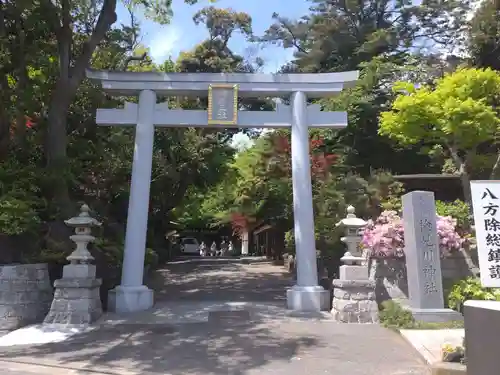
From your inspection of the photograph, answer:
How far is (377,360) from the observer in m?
6.96

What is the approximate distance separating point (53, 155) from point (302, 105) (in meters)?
6.42

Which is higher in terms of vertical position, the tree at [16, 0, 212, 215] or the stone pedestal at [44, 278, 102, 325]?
the tree at [16, 0, 212, 215]

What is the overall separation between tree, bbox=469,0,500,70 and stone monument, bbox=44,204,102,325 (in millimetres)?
16666

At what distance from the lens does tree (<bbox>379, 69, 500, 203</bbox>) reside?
13930mm

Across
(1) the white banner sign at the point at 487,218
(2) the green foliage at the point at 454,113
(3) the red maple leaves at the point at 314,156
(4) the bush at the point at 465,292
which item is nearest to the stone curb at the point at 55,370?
(1) the white banner sign at the point at 487,218

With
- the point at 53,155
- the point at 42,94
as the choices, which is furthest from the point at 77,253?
the point at 42,94

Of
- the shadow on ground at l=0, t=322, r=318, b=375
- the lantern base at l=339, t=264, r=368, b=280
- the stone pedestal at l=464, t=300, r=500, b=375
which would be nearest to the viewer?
the stone pedestal at l=464, t=300, r=500, b=375

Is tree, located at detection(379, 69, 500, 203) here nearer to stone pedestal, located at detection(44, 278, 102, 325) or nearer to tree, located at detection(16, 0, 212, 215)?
tree, located at detection(16, 0, 212, 215)

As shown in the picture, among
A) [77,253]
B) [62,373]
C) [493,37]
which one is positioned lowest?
[62,373]

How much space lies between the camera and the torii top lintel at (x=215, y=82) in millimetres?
11523

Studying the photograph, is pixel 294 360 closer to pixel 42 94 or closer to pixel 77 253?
pixel 77 253

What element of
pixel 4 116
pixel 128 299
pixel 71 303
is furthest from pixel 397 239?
pixel 4 116

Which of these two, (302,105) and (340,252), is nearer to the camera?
(302,105)

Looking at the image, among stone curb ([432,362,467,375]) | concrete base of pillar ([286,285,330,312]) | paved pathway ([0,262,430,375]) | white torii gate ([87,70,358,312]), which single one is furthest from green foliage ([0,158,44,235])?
stone curb ([432,362,467,375])
